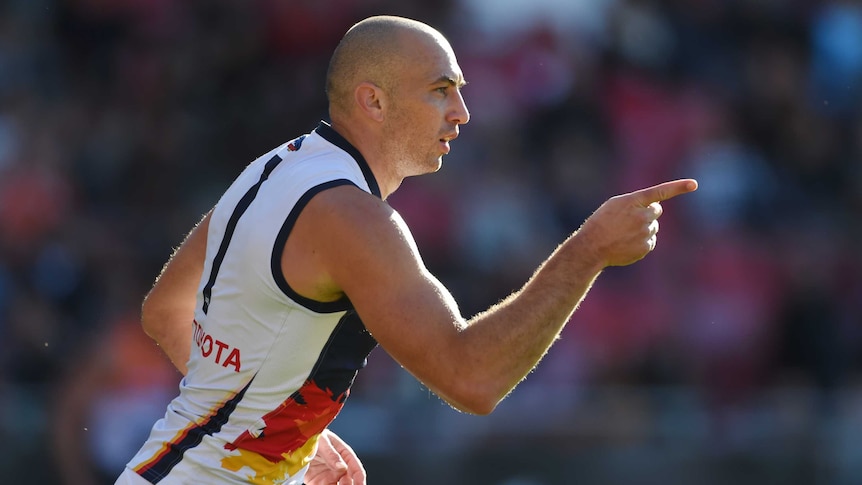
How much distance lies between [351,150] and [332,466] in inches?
46.5

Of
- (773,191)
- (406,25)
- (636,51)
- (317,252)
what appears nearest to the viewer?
(317,252)

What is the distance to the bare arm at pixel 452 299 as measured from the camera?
12.2 feet

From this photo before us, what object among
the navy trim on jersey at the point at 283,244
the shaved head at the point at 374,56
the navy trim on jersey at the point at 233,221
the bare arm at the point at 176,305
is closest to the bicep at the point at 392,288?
the navy trim on jersey at the point at 283,244

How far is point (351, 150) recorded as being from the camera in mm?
4352

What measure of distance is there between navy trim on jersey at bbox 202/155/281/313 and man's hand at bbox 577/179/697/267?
3.61 ft

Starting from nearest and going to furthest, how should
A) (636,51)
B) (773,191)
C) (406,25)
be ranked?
(406,25) → (773,191) → (636,51)

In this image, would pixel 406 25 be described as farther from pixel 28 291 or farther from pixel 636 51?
pixel 636 51

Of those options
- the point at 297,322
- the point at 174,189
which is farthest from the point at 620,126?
the point at 297,322

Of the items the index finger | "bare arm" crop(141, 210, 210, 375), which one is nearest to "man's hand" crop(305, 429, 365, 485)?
"bare arm" crop(141, 210, 210, 375)

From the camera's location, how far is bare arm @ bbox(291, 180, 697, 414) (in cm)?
373

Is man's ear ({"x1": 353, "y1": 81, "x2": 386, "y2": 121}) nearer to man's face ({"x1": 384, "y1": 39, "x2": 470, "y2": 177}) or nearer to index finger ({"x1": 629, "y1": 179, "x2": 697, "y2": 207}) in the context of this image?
man's face ({"x1": 384, "y1": 39, "x2": 470, "y2": 177})

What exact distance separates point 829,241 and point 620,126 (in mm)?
1920

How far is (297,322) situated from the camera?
160 inches

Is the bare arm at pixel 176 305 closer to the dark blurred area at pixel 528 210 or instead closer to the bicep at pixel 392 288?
the bicep at pixel 392 288
